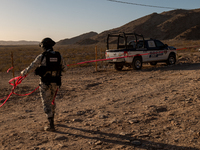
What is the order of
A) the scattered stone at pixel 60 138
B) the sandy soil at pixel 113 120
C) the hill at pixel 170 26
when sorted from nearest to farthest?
the sandy soil at pixel 113 120
the scattered stone at pixel 60 138
the hill at pixel 170 26

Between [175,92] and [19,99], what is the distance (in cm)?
526

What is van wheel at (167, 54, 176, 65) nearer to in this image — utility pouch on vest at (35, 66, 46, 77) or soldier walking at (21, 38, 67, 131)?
soldier walking at (21, 38, 67, 131)

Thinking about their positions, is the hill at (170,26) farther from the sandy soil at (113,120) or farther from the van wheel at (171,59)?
the sandy soil at (113,120)

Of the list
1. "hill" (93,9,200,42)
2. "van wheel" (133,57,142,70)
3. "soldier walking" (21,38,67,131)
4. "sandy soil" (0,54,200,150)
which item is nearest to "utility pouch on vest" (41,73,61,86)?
"soldier walking" (21,38,67,131)

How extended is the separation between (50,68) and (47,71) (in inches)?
3.8

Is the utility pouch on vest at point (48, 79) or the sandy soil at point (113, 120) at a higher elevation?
the utility pouch on vest at point (48, 79)

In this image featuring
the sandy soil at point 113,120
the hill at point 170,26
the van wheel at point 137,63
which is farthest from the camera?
the hill at point 170,26

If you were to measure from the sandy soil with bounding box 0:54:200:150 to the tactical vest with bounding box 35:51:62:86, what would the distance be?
1066 millimetres

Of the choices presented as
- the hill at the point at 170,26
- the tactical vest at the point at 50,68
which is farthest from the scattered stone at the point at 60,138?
the hill at the point at 170,26

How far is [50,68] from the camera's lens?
13.3 ft

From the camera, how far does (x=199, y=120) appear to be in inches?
166

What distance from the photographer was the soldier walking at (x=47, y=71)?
4008 mm

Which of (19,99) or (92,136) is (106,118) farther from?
Result: (19,99)

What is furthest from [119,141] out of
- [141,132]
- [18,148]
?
[18,148]
